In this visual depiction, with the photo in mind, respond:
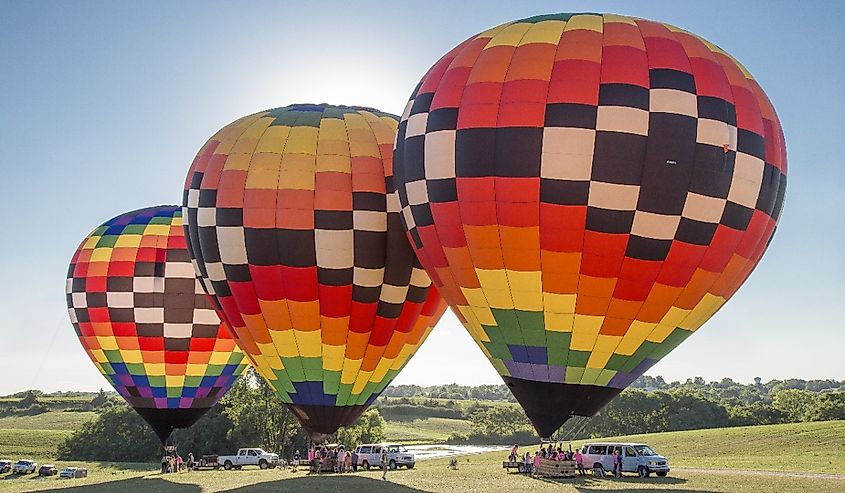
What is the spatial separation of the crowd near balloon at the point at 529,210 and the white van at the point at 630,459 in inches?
197

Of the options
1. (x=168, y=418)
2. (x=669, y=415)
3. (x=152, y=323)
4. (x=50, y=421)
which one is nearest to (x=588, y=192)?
(x=152, y=323)

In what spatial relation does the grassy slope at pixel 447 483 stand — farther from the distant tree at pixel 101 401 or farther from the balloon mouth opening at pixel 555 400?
the distant tree at pixel 101 401

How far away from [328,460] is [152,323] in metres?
5.97

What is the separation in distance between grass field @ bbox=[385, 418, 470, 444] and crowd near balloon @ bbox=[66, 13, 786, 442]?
118 ft

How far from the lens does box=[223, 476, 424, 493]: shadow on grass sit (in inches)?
627

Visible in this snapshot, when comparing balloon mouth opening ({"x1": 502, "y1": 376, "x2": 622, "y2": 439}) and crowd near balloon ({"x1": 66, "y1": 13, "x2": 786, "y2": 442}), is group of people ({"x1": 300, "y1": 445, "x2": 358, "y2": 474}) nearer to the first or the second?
crowd near balloon ({"x1": 66, "y1": 13, "x2": 786, "y2": 442})

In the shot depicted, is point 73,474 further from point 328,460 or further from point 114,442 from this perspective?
point 114,442

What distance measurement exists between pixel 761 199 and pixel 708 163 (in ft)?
4.75

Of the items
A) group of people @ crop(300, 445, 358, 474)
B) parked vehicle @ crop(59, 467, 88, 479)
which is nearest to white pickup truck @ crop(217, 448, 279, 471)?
parked vehicle @ crop(59, 467, 88, 479)

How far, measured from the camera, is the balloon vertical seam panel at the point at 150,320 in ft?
71.0

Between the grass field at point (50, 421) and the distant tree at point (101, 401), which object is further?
the distant tree at point (101, 401)

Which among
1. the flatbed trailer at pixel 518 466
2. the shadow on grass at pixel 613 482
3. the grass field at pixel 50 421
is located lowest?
the shadow on grass at pixel 613 482

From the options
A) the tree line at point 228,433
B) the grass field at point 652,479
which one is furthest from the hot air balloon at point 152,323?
the tree line at point 228,433

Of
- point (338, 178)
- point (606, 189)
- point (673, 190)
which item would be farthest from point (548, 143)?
point (338, 178)
